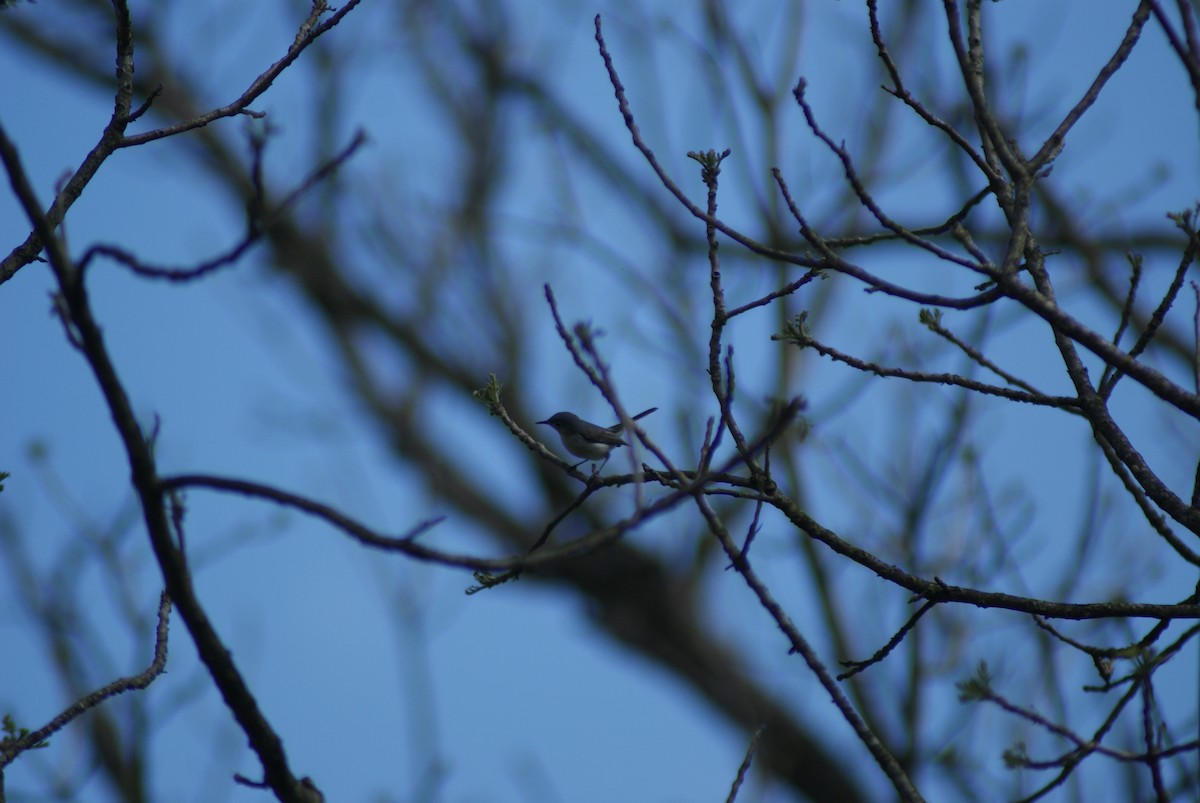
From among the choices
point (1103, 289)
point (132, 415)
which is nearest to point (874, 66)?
point (1103, 289)

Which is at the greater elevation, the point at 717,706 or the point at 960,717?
the point at 717,706

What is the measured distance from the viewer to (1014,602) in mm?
2465

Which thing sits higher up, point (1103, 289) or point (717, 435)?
point (1103, 289)

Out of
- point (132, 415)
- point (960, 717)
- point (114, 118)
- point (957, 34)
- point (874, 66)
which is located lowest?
point (132, 415)

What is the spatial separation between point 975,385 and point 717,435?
0.95 meters

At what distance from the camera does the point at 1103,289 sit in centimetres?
711

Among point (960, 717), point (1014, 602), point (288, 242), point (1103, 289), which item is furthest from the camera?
point (288, 242)

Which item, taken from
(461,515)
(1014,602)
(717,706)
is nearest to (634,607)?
(717,706)

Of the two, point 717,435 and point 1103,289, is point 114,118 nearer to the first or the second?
point 717,435

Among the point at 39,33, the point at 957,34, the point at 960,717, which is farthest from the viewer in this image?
the point at 39,33

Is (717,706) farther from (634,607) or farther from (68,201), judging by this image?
(68,201)

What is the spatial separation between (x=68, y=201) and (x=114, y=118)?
256 mm

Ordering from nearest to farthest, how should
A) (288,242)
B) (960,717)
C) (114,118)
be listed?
(114,118) < (960,717) < (288,242)

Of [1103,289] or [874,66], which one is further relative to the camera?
[874,66]
